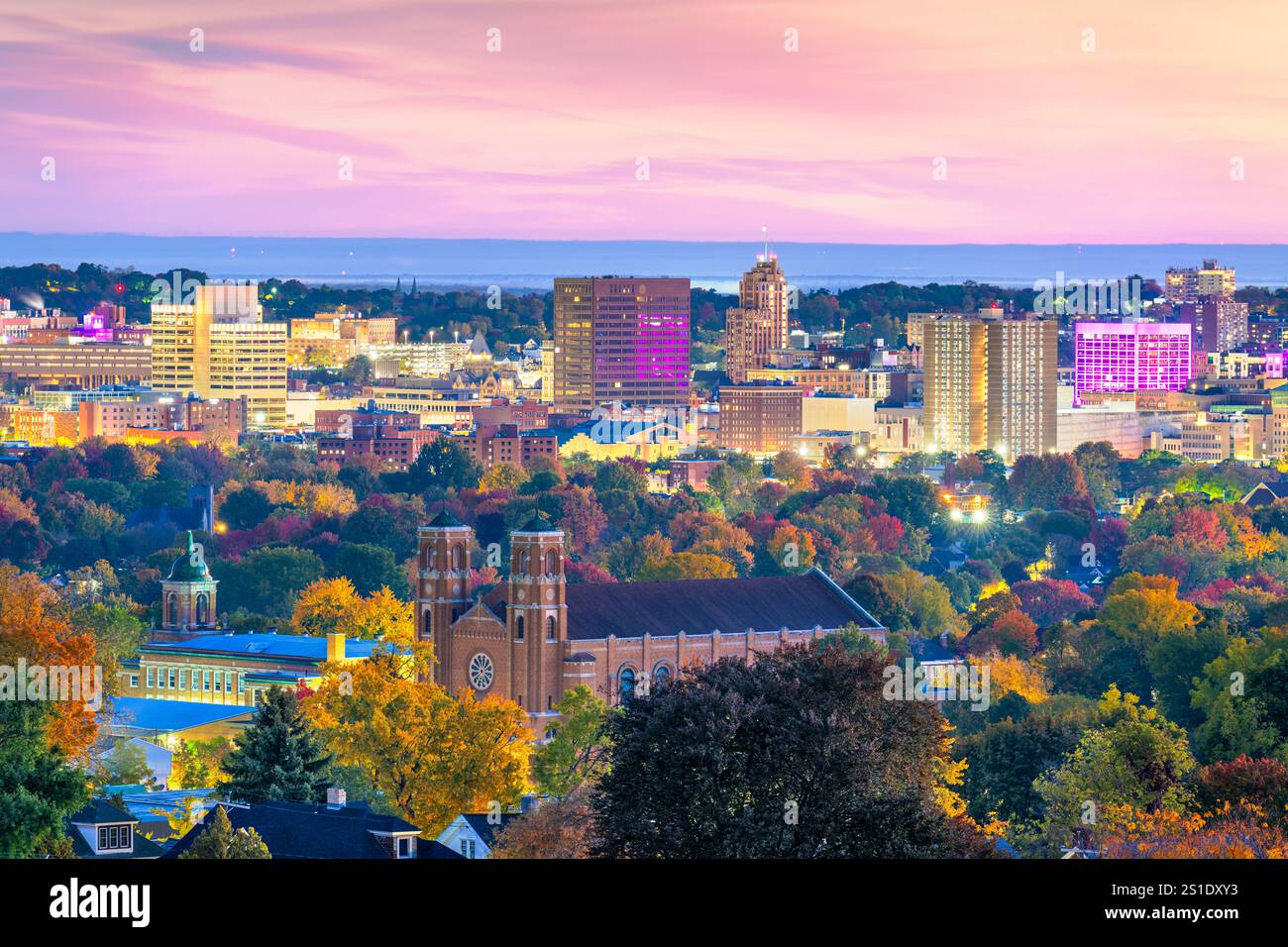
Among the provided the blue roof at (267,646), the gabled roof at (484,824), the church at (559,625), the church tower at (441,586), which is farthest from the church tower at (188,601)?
the gabled roof at (484,824)

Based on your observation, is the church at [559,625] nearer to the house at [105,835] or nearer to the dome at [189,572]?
the dome at [189,572]

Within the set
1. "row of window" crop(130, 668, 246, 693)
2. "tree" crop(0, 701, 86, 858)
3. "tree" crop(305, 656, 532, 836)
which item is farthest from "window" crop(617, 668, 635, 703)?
"tree" crop(0, 701, 86, 858)

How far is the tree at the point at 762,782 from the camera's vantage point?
2994 cm

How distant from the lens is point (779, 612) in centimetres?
7944

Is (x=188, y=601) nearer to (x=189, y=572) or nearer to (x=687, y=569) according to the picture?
(x=189, y=572)

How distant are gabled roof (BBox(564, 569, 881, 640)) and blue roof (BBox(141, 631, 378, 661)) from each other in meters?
7.59

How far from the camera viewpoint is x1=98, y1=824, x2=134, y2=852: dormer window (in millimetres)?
39656

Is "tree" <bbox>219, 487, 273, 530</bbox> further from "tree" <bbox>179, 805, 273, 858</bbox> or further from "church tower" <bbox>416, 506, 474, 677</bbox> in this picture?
"tree" <bbox>179, 805, 273, 858</bbox>

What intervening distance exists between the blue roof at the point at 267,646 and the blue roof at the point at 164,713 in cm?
322

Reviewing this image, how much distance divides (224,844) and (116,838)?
15.3 ft

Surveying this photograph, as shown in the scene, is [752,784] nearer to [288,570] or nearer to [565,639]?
[565,639]

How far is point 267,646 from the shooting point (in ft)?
271
